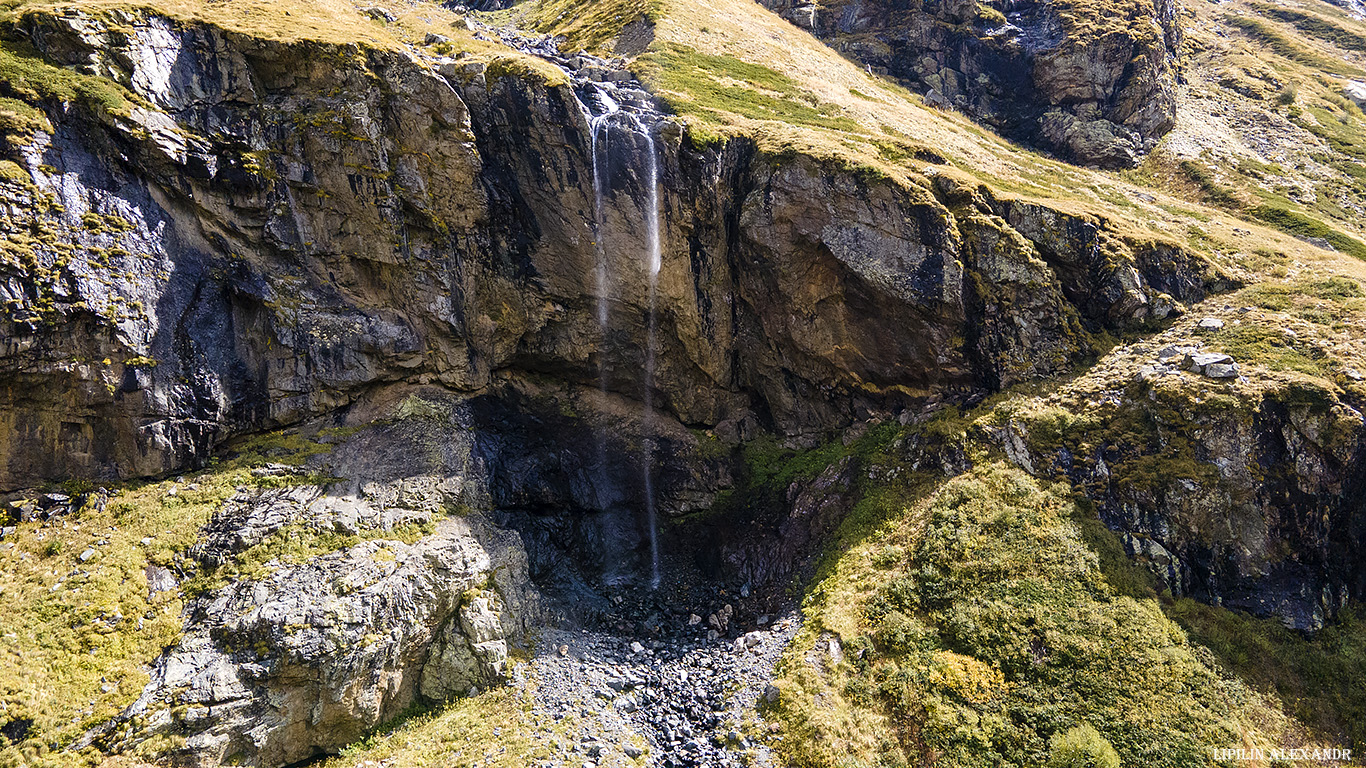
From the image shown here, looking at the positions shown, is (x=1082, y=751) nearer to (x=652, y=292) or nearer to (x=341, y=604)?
(x=341, y=604)

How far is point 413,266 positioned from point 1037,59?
51546 millimetres

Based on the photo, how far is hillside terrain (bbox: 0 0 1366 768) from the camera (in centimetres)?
1556

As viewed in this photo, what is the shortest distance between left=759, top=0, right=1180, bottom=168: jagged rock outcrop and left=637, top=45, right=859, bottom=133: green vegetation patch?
66.8ft

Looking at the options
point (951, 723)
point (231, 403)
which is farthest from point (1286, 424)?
point (231, 403)

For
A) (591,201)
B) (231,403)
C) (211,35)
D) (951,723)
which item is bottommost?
(951,723)

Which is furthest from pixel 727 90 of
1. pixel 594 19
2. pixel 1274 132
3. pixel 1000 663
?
pixel 1274 132

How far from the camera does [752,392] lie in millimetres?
28906

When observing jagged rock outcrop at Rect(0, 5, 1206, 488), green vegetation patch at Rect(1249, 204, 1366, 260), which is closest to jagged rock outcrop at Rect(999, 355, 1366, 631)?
jagged rock outcrop at Rect(0, 5, 1206, 488)

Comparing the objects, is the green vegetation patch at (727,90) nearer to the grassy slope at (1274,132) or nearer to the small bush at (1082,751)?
the grassy slope at (1274,132)

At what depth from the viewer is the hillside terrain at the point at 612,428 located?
15.6m

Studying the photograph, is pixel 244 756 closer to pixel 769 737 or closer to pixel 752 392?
pixel 769 737

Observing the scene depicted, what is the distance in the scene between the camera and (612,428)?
89.7ft

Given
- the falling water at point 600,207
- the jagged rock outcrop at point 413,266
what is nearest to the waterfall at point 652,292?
the jagged rock outcrop at point 413,266

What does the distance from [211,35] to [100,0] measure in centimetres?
305
